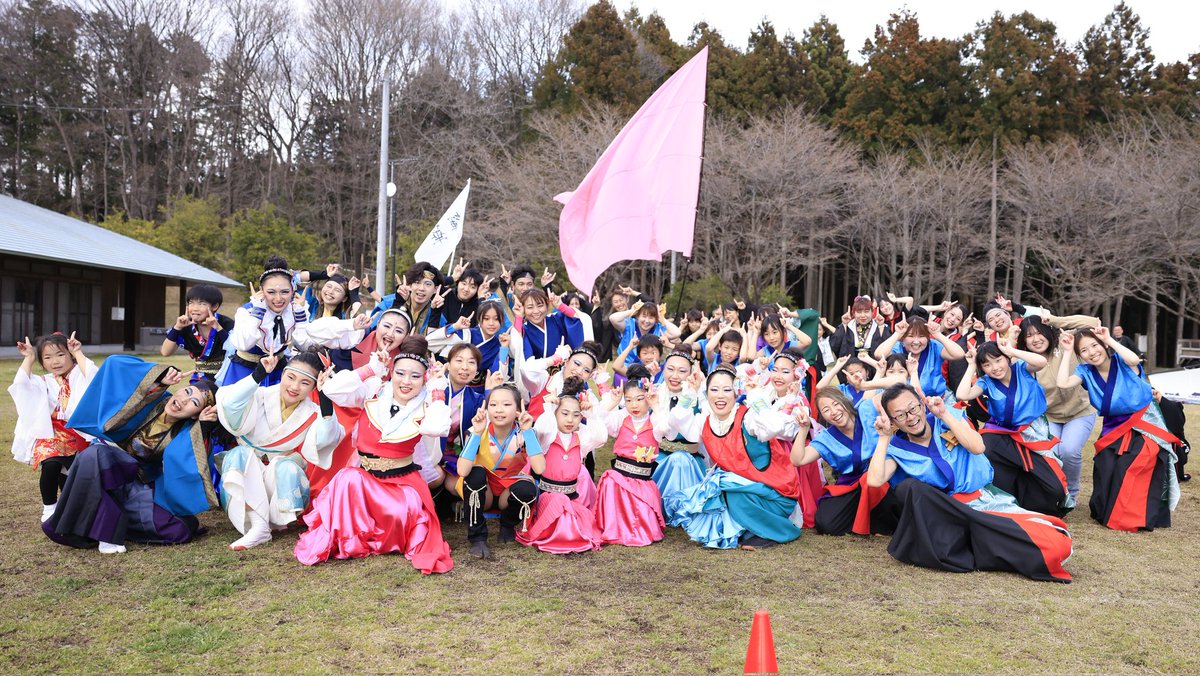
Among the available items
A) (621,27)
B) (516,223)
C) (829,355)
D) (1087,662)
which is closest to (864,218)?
(516,223)

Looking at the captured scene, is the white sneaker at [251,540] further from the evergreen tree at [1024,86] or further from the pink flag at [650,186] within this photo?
the evergreen tree at [1024,86]

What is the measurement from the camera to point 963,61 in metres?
24.4

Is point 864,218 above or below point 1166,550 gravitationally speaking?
above

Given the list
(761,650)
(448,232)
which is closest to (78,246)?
(448,232)

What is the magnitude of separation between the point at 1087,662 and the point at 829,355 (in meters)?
5.69

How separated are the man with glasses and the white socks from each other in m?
3.49

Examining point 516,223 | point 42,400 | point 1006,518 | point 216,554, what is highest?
point 516,223

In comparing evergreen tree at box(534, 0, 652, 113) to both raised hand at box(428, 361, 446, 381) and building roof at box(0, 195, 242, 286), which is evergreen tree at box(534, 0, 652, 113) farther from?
raised hand at box(428, 361, 446, 381)

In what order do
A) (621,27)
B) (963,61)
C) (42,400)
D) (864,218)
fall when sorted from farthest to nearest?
(621,27) → (963,61) → (864,218) → (42,400)

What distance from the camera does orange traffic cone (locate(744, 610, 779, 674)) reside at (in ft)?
8.23

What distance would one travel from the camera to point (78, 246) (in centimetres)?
1831

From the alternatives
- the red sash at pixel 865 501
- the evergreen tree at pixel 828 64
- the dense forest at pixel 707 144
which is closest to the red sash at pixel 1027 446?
the red sash at pixel 865 501

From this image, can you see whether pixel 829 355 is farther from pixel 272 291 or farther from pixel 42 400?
pixel 42 400

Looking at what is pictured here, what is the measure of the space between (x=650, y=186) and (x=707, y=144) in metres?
15.7
